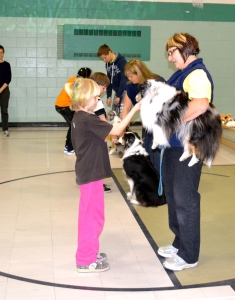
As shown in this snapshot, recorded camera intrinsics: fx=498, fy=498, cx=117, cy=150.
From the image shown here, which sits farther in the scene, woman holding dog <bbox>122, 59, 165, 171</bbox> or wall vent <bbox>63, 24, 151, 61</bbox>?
wall vent <bbox>63, 24, 151, 61</bbox>

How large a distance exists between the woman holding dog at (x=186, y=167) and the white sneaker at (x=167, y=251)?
8 cm

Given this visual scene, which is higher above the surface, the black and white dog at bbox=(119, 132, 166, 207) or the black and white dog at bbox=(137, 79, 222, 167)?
the black and white dog at bbox=(137, 79, 222, 167)

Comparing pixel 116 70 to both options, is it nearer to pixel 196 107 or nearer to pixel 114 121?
pixel 114 121

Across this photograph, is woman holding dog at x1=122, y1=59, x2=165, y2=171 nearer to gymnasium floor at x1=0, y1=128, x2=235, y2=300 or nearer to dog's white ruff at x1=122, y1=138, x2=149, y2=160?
dog's white ruff at x1=122, y1=138, x2=149, y2=160

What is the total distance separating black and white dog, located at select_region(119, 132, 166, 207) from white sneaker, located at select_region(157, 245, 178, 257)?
1.14m

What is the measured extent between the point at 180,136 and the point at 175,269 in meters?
0.93

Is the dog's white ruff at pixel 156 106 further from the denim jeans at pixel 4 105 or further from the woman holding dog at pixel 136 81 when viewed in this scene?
the denim jeans at pixel 4 105

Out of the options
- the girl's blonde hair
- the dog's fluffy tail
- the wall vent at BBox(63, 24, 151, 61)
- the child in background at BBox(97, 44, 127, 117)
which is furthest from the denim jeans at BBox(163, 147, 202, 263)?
the wall vent at BBox(63, 24, 151, 61)

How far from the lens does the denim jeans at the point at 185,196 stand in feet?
10.8

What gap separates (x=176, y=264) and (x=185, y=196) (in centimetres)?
51

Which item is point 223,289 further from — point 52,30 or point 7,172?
point 52,30

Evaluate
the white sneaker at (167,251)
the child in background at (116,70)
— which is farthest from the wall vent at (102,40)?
the white sneaker at (167,251)

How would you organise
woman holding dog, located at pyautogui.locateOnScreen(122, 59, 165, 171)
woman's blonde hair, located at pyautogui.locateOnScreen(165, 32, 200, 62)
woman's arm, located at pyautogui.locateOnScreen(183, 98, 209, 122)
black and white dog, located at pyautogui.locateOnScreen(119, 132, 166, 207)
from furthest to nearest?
black and white dog, located at pyautogui.locateOnScreen(119, 132, 166, 207) < woman holding dog, located at pyautogui.locateOnScreen(122, 59, 165, 171) < woman's blonde hair, located at pyautogui.locateOnScreen(165, 32, 200, 62) < woman's arm, located at pyautogui.locateOnScreen(183, 98, 209, 122)

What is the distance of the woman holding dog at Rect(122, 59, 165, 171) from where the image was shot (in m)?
4.70
